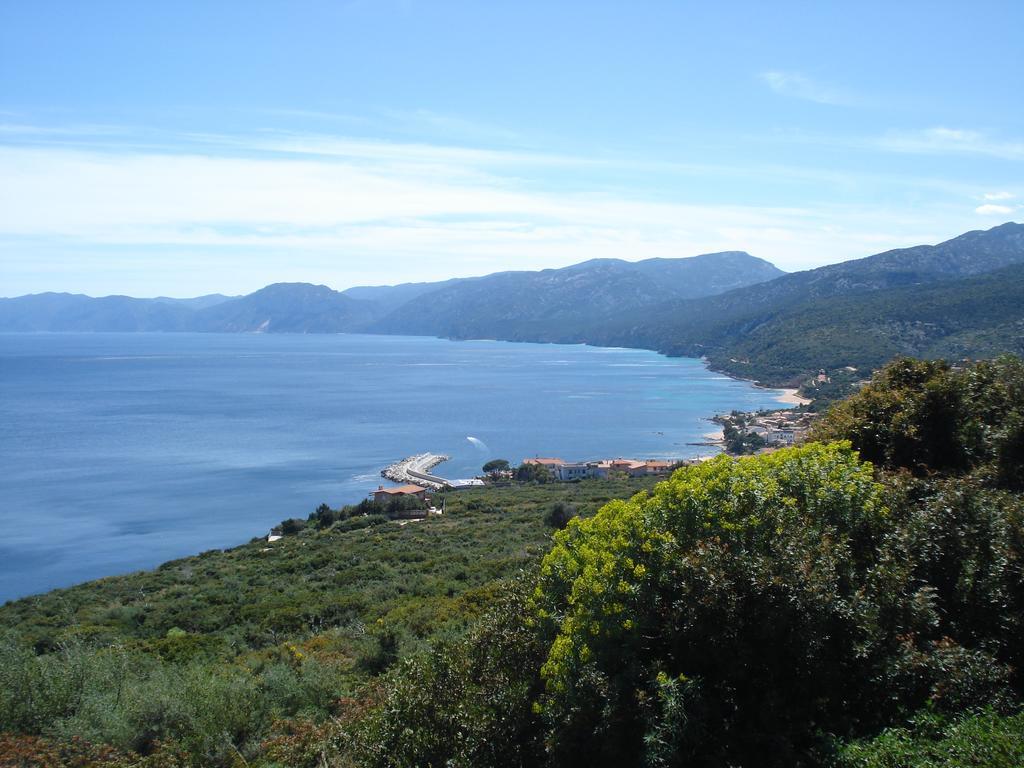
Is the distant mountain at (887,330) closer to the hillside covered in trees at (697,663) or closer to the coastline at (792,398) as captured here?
the coastline at (792,398)

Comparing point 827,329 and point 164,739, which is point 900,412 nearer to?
point 164,739

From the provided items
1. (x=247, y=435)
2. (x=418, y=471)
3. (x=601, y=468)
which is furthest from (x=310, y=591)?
(x=247, y=435)

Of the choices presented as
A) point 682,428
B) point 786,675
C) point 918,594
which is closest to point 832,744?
point 786,675

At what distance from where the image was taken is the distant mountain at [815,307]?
10538cm

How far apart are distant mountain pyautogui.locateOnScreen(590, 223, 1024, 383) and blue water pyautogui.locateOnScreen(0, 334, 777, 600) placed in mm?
10035

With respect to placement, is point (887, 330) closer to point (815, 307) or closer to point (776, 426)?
point (815, 307)

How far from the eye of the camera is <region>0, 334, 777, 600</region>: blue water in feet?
122

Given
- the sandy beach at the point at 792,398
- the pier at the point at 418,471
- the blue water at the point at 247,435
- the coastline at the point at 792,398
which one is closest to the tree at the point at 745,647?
the blue water at the point at 247,435

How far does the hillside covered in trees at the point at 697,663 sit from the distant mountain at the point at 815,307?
9105 cm

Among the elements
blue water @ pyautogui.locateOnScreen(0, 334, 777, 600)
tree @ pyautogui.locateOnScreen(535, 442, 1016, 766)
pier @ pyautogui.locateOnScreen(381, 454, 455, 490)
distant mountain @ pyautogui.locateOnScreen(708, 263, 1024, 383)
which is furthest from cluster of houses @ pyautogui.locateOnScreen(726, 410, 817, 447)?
tree @ pyautogui.locateOnScreen(535, 442, 1016, 766)

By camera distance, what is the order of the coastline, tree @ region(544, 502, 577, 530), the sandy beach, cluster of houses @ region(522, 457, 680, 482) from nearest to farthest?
tree @ region(544, 502, 577, 530), cluster of houses @ region(522, 457, 680, 482), the coastline, the sandy beach

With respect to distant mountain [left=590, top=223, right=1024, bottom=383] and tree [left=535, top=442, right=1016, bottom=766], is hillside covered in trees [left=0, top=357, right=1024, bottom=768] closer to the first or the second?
tree [left=535, top=442, right=1016, bottom=766]

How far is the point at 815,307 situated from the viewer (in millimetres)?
129375

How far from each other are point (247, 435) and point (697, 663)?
62984mm
